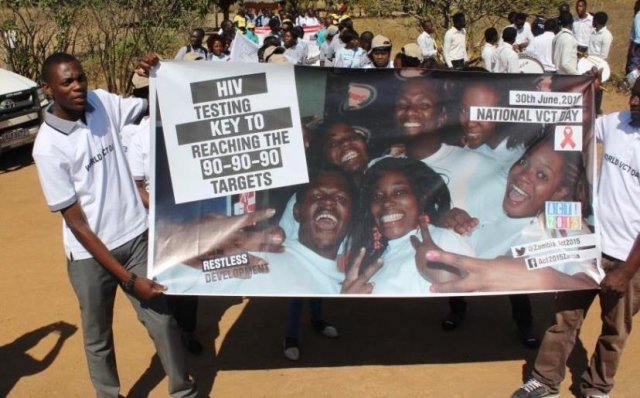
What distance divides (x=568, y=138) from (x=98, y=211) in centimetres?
275

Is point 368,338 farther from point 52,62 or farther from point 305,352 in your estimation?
point 52,62

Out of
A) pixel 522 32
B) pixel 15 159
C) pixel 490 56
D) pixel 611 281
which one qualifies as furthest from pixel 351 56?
pixel 611 281

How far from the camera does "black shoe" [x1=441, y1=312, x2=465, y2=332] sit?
5.29m

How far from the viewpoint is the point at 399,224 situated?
4.30 meters

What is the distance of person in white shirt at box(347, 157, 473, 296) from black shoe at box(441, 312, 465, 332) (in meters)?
1.16

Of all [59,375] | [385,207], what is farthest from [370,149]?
[59,375]

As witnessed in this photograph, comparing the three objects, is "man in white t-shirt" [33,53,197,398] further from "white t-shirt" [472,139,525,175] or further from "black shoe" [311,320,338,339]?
"white t-shirt" [472,139,525,175]

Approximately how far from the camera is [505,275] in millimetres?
4258

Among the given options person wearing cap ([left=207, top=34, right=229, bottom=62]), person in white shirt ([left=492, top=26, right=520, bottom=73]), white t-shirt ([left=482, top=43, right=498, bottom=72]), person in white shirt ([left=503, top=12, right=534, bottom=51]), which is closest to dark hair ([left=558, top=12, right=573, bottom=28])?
person in white shirt ([left=503, top=12, right=534, bottom=51])

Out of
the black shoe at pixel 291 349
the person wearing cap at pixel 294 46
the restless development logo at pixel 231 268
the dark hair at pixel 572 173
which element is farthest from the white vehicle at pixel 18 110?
the dark hair at pixel 572 173

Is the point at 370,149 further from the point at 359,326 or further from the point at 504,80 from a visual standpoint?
the point at 359,326

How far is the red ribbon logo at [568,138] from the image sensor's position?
428cm

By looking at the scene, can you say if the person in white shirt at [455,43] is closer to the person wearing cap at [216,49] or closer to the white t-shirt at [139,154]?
the person wearing cap at [216,49]

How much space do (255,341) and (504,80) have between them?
2559mm
